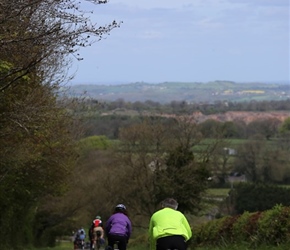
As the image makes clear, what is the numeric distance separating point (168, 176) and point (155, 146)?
147 inches

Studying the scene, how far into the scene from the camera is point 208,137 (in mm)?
60156

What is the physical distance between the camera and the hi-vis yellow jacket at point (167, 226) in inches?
436

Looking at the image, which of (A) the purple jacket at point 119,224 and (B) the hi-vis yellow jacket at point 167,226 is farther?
(A) the purple jacket at point 119,224

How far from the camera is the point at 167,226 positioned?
1110 cm

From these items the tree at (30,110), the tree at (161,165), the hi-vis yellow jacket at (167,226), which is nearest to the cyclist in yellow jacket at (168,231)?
the hi-vis yellow jacket at (167,226)

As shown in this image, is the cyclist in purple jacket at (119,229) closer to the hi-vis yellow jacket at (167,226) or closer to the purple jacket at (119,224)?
the purple jacket at (119,224)

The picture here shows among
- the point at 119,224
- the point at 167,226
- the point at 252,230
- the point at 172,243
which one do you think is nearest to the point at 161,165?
the point at 252,230

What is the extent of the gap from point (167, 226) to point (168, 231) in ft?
0.30

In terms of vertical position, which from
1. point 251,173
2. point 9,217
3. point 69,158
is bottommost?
point 251,173

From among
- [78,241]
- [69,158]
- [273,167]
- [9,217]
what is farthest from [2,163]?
[273,167]

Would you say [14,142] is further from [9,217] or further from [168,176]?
[168,176]

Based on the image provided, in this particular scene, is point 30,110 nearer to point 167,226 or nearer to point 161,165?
point 167,226

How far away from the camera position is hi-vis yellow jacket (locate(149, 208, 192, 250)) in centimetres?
1106

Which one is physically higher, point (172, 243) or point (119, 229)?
point (172, 243)
